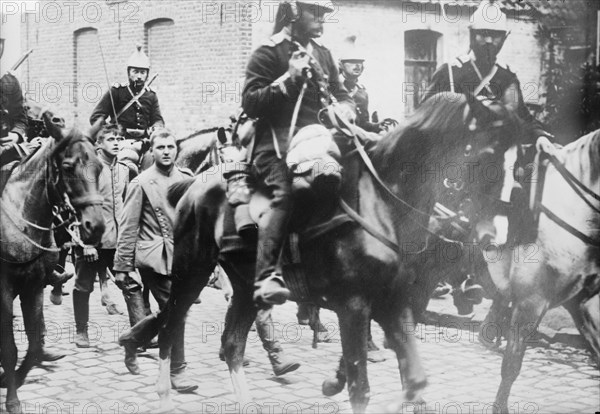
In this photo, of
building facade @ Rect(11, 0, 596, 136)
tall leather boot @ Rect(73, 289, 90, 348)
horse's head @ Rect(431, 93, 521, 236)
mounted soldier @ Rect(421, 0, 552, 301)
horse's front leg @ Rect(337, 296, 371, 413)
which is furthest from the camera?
building facade @ Rect(11, 0, 596, 136)

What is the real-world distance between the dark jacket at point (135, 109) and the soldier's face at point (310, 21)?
4761 millimetres

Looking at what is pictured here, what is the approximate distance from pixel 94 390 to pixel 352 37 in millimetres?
6280

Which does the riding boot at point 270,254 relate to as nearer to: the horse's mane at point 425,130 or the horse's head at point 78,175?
the horse's mane at point 425,130

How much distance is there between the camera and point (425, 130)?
558 cm

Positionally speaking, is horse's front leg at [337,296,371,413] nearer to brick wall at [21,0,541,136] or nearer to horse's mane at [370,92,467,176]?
horse's mane at [370,92,467,176]

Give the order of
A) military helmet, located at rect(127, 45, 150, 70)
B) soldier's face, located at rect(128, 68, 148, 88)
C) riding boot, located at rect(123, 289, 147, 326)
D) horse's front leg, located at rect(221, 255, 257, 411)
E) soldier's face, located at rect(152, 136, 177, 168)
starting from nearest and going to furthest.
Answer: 1. horse's front leg, located at rect(221, 255, 257, 411)
2. soldier's face, located at rect(152, 136, 177, 168)
3. riding boot, located at rect(123, 289, 147, 326)
4. soldier's face, located at rect(128, 68, 148, 88)
5. military helmet, located at rect(127, 45, 150, 70)

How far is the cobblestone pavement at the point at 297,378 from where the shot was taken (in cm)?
660

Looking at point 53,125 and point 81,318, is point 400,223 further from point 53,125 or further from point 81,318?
point 81,318

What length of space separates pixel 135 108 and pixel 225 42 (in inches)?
152

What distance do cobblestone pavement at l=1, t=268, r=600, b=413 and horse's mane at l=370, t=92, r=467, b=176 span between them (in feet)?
5.66

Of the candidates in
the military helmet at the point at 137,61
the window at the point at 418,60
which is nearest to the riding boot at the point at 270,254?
the military helmet at the point at 137,61

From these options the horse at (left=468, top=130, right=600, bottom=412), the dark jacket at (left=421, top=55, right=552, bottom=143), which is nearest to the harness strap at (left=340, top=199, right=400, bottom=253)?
the dark jacket at (left=421, top=55, right=552, bottom=143)

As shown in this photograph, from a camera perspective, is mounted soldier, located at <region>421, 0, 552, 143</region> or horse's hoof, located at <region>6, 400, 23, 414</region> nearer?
horse's hoof, located at <region>6, 400, 23, 414</region>

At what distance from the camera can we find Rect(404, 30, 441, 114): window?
14.7 meters
